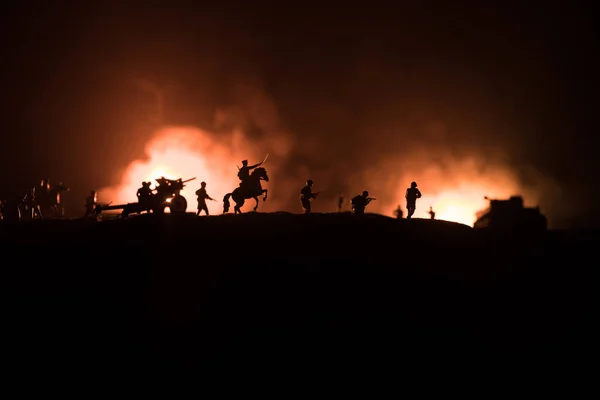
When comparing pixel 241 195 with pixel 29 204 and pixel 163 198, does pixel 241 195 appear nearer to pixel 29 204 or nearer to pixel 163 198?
pixel 163 198

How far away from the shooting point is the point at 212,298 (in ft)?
85.1

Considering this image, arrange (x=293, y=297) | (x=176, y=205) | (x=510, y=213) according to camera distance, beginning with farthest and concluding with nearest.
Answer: (x=510, y=213), (x=176, y=205), (x=293, y=297)

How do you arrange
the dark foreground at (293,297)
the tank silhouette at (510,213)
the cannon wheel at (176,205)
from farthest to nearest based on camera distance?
1. the tank silhouette at (510,213)
2. the cannon wheel at (176,205)
3. the dark foreground at (293,297)

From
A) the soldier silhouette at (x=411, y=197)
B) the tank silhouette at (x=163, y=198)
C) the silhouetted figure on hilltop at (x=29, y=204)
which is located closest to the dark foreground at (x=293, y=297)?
the tank silhouette at (x=163, y=198)

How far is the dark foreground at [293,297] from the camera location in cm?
2452

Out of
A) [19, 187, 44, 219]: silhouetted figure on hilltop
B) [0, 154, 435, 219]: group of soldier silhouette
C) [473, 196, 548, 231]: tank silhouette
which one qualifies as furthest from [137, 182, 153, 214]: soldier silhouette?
[473, 196, 548, 231]: tank silhouette

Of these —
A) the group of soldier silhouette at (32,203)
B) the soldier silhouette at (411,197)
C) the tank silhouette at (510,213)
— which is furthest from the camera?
the tank silhouette at (510,213)

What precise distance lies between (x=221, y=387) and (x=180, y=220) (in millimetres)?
9241

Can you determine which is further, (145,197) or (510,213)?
(510,213)

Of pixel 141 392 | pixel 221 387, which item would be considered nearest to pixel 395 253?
pixel 221 387

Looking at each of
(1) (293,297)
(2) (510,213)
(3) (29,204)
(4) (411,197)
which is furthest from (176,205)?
(2) (510,213)

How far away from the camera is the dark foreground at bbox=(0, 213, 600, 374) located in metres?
24.5

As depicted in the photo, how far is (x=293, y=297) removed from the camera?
85.0 feet

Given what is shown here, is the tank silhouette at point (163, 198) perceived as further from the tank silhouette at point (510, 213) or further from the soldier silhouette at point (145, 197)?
the tank silhouette at point (510, 213)
